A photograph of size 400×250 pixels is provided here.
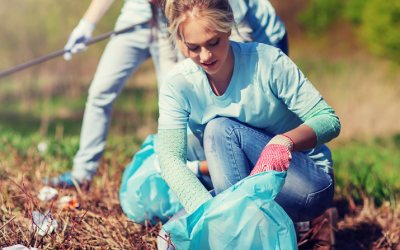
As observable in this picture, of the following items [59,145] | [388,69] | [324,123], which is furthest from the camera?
[388,69]

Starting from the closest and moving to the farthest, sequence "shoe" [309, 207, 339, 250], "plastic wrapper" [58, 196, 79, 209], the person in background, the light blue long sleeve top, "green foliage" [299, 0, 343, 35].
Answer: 1. the light blue long sleeve top
2. "shoe" [309, 207, 339, 250]
3. "plastic wrapper" [58, 196, 79, 209]
4. the person in background
5. "green foliage" [299, 0, 343, 35]

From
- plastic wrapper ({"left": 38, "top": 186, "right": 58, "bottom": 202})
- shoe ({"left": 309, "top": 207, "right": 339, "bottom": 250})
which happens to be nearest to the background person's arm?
plastic wrapper ({"left": 38, "top": 186, "right": 58, "bottom": 202})

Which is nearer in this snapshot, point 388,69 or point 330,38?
point 388,69

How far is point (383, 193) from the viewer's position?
87.4 inches

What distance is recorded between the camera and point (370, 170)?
2.49 m

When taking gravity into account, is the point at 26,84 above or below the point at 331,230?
below

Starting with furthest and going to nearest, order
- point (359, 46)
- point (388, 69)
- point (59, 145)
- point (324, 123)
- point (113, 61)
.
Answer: point (359, 46) → point (388, 69) → point (59, 145) → point (113, 61) → point (324, 123)

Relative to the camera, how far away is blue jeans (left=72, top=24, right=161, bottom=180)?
6.95ft

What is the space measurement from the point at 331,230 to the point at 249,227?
0.69 metres

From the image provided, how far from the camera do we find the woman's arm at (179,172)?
122 cm

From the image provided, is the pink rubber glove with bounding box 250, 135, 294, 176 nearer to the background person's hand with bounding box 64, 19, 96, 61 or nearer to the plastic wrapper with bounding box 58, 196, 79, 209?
the plastic wrapper with bounding box 58, 196, 79, 209

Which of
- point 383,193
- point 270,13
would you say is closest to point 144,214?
point 270,13

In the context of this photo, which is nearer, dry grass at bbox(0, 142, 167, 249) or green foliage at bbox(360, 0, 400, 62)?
dry grass at bbox(0, 142, 167, 249)

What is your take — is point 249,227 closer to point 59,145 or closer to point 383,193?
point 383,193
